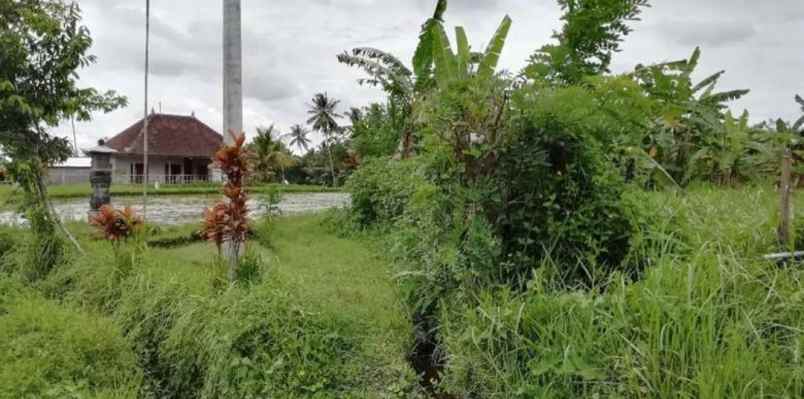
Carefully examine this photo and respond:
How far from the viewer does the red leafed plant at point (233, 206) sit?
12.8ft

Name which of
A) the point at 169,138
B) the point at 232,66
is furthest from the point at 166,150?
the point at 232,66

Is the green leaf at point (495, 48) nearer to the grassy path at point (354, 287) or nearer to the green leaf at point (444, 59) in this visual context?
the green leaf at point (444, 59)

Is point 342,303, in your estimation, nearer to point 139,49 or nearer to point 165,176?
point 139,49

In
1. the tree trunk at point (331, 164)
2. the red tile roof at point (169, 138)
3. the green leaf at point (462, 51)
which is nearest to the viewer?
the green leaf at point (462, 51)

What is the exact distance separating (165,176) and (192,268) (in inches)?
879

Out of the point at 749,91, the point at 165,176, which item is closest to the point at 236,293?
the point at 749,91

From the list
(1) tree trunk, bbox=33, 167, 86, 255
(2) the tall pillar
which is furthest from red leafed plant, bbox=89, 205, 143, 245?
(2) the tall pillar

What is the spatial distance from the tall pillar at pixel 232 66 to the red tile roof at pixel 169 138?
1969cm

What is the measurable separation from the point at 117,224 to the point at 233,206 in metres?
1.81

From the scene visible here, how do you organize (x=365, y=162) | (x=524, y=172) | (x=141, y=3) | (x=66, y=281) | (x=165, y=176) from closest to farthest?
(x=524, y=172)
(x=66, y=281)
(x=141, y=3)
(x=365, y=162)
(x=165, y=176)

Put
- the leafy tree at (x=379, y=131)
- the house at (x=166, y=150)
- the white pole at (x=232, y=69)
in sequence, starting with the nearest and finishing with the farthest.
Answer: the white pole at (x=232, y=69)
the leafy tree at (x=379, y=131)
the house at (x=166, y=150)

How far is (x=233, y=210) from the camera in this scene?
3998 mm

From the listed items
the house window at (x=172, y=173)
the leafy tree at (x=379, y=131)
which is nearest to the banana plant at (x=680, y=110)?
the leafy tree at (x=379, y=131)

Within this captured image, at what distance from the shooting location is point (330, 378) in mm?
2803
